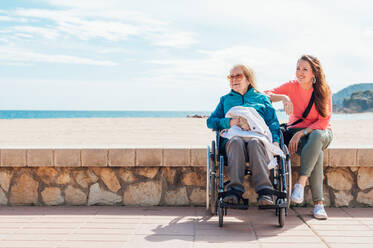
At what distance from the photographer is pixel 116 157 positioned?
404cm

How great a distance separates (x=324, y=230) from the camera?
338 centimetres

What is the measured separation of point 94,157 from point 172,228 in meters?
1.11

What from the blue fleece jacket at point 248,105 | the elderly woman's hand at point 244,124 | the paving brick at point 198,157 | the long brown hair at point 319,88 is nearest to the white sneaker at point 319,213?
the blue fleece jacket at point 248,105

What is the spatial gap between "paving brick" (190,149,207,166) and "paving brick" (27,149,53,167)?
133 cm

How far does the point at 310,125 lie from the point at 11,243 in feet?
8.86

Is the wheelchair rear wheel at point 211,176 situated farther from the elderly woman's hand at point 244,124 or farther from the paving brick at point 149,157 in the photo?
the paving brick at point 149,157

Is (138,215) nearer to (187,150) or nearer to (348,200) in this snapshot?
(187,150)

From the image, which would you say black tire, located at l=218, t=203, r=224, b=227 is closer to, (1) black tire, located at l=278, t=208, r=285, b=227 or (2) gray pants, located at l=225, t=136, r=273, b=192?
(2) gray pants, located at l=225, t=136, r=273, b=192

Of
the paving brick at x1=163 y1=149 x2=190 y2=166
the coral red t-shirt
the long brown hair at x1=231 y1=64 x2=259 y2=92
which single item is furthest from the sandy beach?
the long brown hair at x1=231 y1=64 x2=259 y2=92

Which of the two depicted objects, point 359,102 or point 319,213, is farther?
point 359,102

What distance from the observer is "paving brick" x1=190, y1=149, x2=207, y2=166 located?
402cm

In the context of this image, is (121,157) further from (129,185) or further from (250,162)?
(250,162)

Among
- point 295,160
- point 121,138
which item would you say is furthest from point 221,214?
point 121,138

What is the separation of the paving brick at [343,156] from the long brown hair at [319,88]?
376 mm
